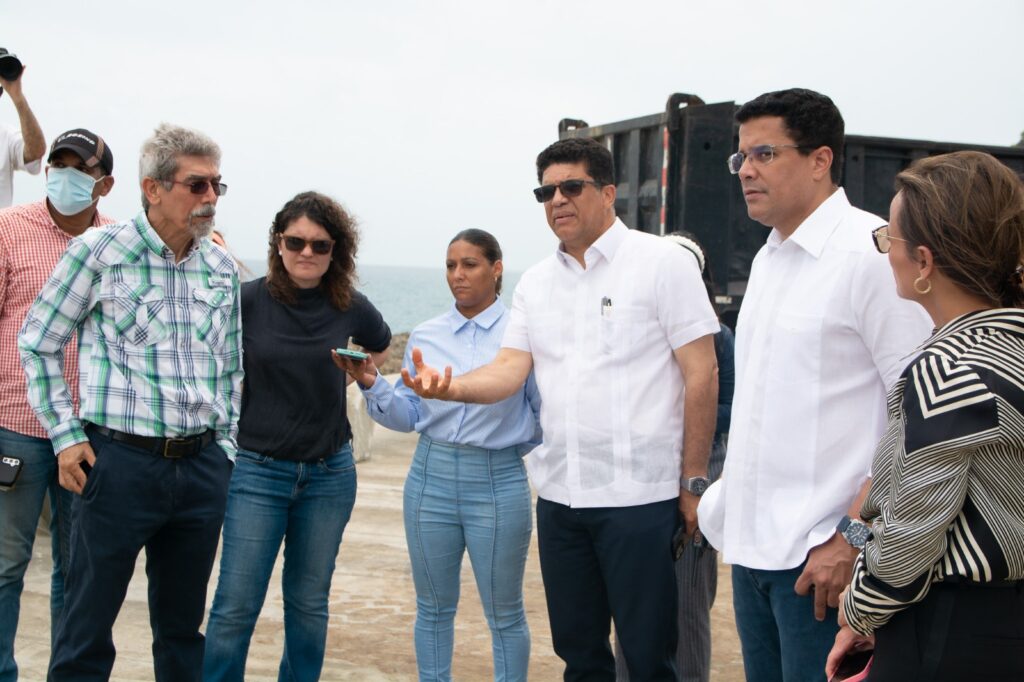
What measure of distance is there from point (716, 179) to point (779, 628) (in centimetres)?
452

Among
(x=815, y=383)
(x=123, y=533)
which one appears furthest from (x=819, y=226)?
(x=123, y=533)

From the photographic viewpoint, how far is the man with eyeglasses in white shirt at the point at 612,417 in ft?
11.4

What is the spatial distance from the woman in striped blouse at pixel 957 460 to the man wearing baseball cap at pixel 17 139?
13.5 ft

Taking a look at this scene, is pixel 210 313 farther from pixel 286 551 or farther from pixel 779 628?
pixel 779 628

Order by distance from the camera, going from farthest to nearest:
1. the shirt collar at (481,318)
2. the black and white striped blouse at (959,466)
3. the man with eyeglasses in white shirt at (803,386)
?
the shirt collar at (481,318)
the man with eyeglasses in white shirt at (803,386)
the black and white striped blouse at (959,466)

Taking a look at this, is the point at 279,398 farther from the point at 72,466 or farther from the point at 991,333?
the point at 991,333

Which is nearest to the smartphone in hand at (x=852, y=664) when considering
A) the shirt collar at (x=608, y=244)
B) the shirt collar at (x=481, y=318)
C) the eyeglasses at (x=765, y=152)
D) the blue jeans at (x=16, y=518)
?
the eyeglasses at (x=765, y=152)

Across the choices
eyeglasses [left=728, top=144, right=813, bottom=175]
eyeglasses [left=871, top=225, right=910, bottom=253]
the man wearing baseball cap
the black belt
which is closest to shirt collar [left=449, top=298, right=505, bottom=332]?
the black belt

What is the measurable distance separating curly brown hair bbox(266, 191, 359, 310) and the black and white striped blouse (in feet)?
8.44

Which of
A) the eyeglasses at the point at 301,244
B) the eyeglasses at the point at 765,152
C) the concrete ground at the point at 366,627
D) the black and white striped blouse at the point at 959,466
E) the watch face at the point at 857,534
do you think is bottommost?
the concrete ground at the point at 366,627

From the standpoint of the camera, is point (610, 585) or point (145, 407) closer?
point (145, 407)

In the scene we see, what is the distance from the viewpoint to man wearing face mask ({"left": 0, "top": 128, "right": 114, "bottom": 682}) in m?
3.83

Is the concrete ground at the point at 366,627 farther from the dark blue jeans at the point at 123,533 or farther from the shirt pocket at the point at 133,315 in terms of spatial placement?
the shirt pocket at the point at 133,315

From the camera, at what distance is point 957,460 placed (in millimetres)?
1985
